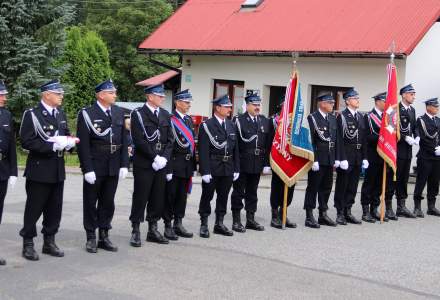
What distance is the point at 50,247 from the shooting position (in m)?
7.66

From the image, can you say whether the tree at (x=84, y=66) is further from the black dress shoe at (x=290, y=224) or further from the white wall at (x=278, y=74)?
the black dress shoe at (x=290, y=224)

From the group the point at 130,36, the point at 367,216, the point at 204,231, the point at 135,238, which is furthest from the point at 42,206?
the point at 130,36

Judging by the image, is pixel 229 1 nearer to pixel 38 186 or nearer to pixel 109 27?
pixel 38 186

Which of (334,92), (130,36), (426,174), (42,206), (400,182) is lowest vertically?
(42,206)

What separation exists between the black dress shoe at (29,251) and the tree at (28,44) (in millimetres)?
14016

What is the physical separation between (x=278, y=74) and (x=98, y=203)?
12549 millimetres

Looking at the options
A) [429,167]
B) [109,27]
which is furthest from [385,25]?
[109,27]

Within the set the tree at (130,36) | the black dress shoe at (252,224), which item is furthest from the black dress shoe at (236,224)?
the tree at (130,36)

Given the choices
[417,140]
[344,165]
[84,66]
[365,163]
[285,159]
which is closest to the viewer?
[285,159]

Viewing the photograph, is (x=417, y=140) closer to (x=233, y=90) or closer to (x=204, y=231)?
(x=204, y=231)

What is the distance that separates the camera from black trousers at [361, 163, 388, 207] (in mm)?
10922

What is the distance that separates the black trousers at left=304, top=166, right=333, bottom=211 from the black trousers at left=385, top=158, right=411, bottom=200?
4.34 feet

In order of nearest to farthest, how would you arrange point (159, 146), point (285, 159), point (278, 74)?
point (159, 146) → point (285, 159) → point (278, 74)

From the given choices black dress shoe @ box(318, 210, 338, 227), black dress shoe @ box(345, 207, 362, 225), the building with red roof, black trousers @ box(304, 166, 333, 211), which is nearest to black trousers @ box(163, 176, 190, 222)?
black trousers @ box(304, 166, 333, 211)
